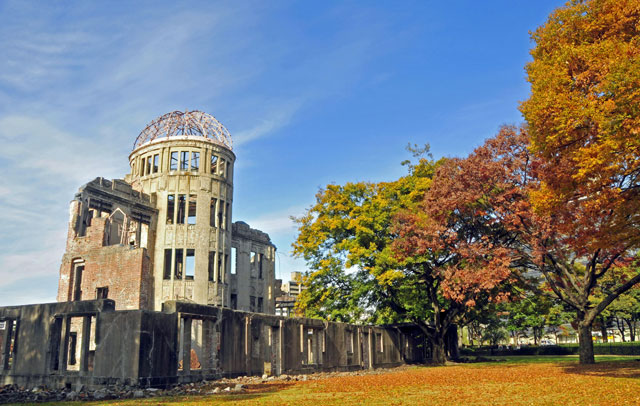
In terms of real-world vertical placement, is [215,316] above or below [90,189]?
below

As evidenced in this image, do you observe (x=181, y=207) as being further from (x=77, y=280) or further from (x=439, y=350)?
(x=439, y=350)

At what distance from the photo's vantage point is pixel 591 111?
1370 cm

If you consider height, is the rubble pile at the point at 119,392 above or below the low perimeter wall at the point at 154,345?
below

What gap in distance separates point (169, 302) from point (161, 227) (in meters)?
19.0

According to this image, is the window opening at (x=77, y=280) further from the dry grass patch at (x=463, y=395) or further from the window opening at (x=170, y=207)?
the dry grass patch at (x=463, y=395)

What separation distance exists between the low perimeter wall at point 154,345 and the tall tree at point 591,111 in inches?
496

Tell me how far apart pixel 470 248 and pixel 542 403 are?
559 inches

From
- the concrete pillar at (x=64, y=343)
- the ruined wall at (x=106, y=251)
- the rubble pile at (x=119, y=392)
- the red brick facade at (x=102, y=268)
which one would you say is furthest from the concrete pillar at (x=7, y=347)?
the ruined wall at (x=106, y=251)

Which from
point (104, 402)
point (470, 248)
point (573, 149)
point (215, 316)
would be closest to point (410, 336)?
point (470, 248)

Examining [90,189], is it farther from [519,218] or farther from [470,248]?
[519,218]

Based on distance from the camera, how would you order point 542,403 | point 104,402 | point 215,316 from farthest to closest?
1. point 215,316
2. point 104,402
3. point 542,403

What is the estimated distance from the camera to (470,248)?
2477cm

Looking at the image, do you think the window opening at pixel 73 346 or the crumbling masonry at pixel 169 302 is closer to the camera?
the crumbling masonry at pixel 169 302

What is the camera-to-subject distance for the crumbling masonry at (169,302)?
17.2m
